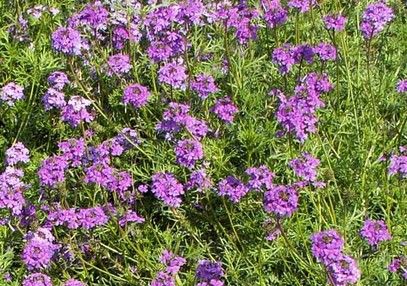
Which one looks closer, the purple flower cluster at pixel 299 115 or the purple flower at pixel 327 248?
the purple flower at pixel 327 248

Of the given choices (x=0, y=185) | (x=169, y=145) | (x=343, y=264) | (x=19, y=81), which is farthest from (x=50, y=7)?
(x=343, y=264)

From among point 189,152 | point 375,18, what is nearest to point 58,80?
point 189,152

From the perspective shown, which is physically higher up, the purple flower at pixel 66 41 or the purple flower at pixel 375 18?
the purple flower at pixel 375 18

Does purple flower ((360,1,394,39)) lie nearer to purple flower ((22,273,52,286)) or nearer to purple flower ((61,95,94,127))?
purple flower ((61,95,94,127))

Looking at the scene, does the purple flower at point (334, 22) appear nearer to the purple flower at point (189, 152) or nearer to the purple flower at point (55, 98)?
the purple flower at point (189, 152)

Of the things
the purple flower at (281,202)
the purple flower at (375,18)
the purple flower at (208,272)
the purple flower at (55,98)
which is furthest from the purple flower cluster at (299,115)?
the purple flower at (55,98)

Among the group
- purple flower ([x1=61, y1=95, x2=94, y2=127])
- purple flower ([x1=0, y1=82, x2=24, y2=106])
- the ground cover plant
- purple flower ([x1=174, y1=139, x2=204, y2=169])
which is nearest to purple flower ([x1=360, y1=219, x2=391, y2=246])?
the ground cover plant
